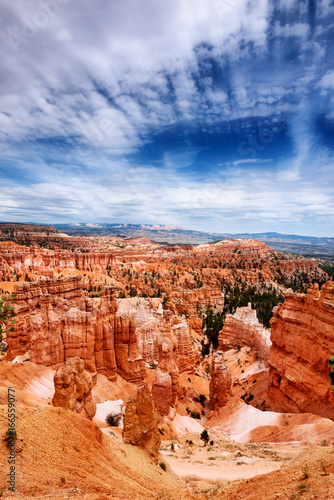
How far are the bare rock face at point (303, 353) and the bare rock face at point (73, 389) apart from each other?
15.3 metres

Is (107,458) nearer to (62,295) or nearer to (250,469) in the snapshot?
(250,469)

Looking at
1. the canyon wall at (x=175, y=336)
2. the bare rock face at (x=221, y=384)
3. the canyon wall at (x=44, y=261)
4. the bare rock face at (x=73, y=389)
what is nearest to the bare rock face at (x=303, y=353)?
the bare rock face at (x=221, y=384)

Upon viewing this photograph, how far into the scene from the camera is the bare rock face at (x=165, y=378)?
65.5ft

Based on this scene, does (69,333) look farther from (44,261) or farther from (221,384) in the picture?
(44,261)

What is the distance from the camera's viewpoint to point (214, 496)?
28.1ft

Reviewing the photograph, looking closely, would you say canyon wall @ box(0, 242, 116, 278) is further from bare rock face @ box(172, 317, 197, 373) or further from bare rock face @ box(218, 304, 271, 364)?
bare rock face @ box(172, 317, 197, 373)

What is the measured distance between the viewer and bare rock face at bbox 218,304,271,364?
34469mm

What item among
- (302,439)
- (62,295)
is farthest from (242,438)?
(62,295)

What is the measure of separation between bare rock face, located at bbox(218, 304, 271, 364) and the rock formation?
1737 centimetres

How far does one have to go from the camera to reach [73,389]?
1052cm
